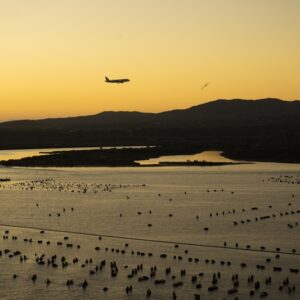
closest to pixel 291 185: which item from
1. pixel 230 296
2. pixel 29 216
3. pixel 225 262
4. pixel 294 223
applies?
pixel 294 223

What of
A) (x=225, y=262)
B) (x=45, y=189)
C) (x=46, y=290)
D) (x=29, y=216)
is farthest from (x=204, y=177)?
(x=46, y=290)

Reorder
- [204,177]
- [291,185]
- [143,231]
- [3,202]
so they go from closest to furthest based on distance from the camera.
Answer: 1. [143,231]
2. [3,202]
3. [291,185]
4. [204,177]

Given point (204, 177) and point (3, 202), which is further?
point (204, 177)

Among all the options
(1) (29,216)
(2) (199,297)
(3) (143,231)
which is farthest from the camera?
Answer: (1) (29,216)

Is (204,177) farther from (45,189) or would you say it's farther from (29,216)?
(29,216)

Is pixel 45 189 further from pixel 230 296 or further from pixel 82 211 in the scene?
pixel 230 296

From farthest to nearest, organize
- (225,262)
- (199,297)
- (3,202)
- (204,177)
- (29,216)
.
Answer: (204,177) < (3,202) < (29,216) < (225,262) < (199,297)
